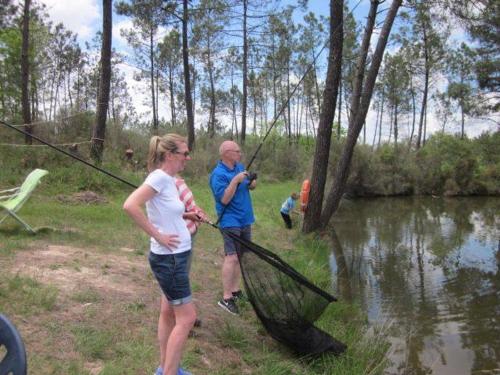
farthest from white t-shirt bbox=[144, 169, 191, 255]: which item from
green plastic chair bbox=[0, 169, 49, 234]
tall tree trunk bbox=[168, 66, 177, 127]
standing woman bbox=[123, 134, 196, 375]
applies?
tall tree trunk bbox=[168, 66, 177, 127]

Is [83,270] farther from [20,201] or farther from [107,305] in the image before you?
[20,201]

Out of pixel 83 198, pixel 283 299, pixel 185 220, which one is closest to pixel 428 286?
pixel 283 299

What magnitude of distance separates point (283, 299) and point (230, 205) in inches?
45.6

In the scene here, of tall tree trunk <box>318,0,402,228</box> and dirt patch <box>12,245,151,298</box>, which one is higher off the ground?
tall tree trunk <box>318,0,402,228</box>

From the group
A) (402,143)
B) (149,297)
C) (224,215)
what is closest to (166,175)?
(224,215)

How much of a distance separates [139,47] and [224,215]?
33.1m

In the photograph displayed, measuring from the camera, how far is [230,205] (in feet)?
16.3

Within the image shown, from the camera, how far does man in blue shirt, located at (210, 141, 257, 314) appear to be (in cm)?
484

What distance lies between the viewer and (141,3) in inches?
763

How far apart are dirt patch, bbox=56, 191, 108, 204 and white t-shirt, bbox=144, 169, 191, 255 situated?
8.16m

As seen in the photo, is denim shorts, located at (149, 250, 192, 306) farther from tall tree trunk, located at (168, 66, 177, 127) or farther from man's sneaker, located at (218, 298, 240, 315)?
tall tree trunk, located at (168, 66, 177, 127)

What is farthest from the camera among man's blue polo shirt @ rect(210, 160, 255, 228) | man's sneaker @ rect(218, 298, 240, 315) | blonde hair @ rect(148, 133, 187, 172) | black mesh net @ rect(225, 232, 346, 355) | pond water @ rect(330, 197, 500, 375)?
pond water @ rect(330, 197, 500, 375)

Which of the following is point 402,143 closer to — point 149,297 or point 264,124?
point 264,124

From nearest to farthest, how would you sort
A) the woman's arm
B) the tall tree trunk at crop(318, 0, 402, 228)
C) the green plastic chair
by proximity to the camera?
the woman's arm
the green plastic chair
the tall tree trunk at crop(318, 0, 402, 228)
